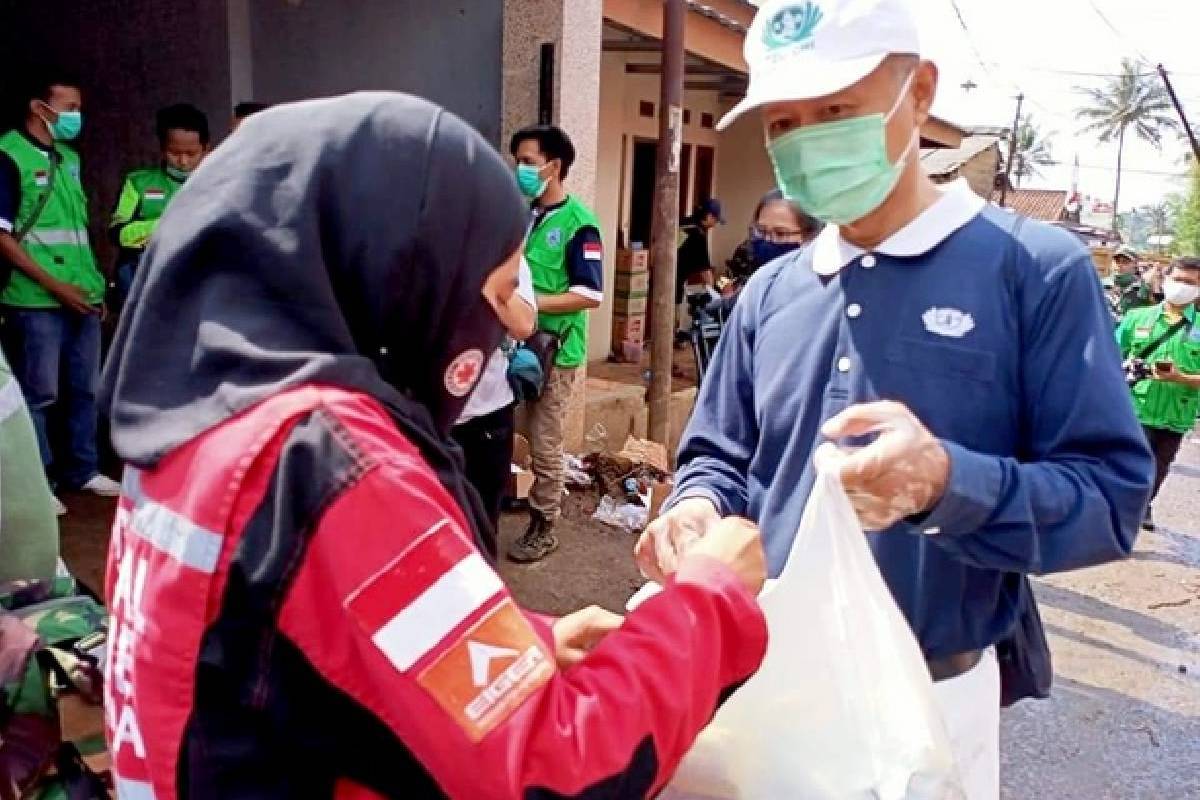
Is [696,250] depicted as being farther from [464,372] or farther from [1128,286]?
[464,372]

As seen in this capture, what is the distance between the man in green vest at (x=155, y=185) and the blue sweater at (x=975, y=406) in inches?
166

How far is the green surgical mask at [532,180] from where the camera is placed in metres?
4.58

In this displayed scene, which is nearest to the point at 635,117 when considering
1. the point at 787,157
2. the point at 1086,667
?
the point at 1086,667

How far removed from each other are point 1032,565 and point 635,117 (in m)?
9.01

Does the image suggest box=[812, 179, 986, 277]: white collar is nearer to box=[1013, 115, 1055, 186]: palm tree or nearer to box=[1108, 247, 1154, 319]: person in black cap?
box=[1108, 247, 1154, 319]: person in black cap

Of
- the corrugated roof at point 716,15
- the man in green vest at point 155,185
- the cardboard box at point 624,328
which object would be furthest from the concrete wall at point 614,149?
the man in green vest at point 155,185

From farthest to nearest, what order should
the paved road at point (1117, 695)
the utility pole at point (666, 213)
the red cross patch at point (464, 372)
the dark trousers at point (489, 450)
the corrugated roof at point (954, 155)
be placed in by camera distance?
the corrugated roof at point (954, 155)
the utility pole at point (666, 213)
the dark trousers at point (489, 450)
the paved road at point (1117, 695)
the red cross patch at point (464, 372)

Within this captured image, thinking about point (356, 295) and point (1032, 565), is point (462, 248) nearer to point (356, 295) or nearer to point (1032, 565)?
point (356, 295)

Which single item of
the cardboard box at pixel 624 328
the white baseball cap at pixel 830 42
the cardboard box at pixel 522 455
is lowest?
the cardboard box at pixel 522 455

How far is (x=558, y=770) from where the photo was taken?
2.88 feet

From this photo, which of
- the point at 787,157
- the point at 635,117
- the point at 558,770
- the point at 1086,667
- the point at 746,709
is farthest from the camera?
the point at 635,117

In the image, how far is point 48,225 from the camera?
4664mm

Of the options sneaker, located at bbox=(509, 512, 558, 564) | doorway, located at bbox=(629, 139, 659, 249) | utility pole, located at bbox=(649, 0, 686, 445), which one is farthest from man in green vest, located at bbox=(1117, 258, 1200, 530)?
doorway, located at bbox=(629, 139, 659, 249)

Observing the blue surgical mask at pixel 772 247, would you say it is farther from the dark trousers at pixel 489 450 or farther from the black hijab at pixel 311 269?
the black hijab at pixel 311 269
